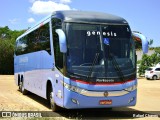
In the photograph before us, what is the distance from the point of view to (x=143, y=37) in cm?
1277

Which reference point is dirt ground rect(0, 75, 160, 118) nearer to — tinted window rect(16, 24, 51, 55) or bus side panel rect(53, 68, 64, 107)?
bus side panel rect(53, 68, 64, 107)

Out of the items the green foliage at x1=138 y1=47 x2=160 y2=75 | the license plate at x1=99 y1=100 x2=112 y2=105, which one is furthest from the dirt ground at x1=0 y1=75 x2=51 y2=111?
the green foliage at x1=138 y1=47 x2=160 y2=75

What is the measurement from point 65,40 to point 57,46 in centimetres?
123

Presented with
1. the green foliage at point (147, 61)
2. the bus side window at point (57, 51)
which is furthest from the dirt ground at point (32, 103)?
the green foliage at point (147, 61)

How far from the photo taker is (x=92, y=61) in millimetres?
11789

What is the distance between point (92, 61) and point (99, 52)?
1.31ft

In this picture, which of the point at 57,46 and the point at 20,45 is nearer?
the point at 57,46

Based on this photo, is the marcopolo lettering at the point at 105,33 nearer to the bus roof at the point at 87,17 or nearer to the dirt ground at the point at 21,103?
the bus roof at the point at 87,17

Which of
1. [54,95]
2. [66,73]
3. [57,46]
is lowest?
[54,95]

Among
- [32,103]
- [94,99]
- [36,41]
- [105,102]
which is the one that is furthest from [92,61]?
[32,103]

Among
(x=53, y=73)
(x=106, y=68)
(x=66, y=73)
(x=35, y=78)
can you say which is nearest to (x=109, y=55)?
(x=106, y=68)

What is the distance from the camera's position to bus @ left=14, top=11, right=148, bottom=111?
38.2 ft

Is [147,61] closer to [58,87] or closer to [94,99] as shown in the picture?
[58,87]

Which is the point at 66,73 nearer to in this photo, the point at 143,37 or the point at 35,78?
the point at 143,37
